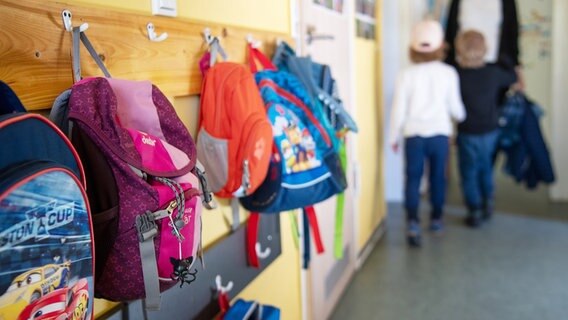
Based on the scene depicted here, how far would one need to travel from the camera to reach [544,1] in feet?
14.2

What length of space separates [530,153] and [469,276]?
1392 millimetres

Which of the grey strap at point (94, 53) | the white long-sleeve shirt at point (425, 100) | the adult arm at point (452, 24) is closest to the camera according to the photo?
the grey strap at point (94, 53)

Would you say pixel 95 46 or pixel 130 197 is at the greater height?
pixel 95 46

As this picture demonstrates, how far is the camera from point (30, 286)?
0.60 m

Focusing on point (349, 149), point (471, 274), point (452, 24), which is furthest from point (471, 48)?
point (471, 274)

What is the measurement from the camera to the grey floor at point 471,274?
92.3 inches

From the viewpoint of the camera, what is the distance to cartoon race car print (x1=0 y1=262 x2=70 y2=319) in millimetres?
577

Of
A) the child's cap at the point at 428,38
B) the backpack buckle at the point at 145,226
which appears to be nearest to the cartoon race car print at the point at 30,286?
the backpack buckle at the point at 145,226

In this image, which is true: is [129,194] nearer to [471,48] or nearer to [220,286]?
[220,286]

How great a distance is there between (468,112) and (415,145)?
1.73ft

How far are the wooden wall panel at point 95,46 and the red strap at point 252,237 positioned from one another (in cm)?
42

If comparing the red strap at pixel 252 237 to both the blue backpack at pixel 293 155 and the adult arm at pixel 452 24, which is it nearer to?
the blue backpack at pixel 293 155

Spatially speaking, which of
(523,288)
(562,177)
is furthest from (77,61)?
(562,177)

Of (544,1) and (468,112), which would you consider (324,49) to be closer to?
(468,112)
